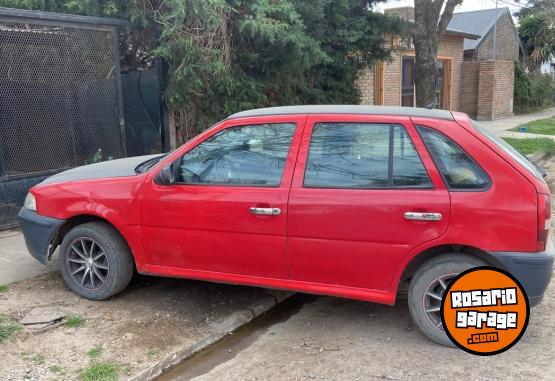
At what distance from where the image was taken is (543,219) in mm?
3637

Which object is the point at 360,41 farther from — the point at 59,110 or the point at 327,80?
the point at 59,110

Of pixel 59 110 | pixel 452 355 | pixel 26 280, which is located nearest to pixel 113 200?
pixel 26 280

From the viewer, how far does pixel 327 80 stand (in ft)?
36.9

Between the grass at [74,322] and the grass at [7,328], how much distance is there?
0.35 m

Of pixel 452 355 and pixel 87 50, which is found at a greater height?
pixel 87 50

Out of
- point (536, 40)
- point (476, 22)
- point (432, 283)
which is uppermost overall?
point (476, 22)

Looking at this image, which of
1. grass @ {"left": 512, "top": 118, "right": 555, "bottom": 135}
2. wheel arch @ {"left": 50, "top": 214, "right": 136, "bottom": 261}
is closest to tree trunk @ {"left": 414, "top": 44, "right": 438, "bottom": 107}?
wheel arch @ {"left": 50, "top": 214, "right": 136, "bottom": 261}

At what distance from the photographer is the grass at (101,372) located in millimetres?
3562

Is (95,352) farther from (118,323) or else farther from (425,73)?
(425,73)

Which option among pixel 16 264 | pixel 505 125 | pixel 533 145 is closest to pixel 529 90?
pixel 505 125

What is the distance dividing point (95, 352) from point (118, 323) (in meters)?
0.47

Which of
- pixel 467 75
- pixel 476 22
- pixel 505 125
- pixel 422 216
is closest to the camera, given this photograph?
pixel 422 216

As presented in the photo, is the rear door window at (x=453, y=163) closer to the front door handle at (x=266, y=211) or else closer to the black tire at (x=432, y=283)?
the black tire at (x=432, y=283)

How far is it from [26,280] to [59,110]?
9.73ft
